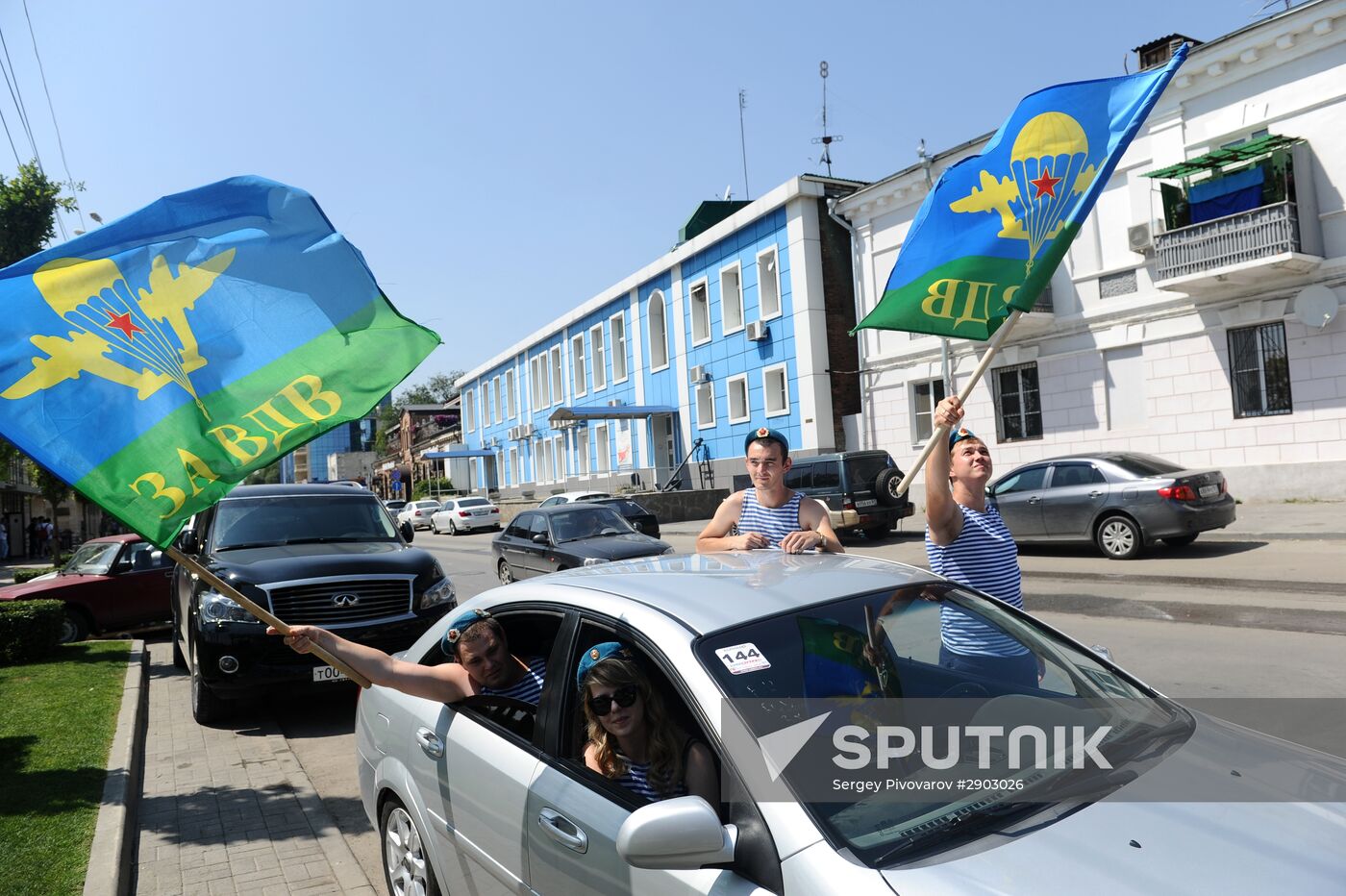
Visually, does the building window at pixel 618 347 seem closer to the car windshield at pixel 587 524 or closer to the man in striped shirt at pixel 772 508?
the car windshield at pixel 587 524

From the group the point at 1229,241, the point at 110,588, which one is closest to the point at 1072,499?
the point at 1229,241

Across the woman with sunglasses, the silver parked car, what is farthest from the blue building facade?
the woman with sunglasses

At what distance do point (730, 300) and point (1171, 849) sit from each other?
3132cm

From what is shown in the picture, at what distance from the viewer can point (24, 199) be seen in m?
14.3

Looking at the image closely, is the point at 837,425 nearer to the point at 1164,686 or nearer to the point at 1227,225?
the point at 1227,225

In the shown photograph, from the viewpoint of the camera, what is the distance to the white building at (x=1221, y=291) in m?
17.4

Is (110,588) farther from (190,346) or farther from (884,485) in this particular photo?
(884,485)

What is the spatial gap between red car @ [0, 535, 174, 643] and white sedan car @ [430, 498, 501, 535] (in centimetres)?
2600

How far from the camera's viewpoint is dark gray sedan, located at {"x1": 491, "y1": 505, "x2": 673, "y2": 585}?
Result: 532 inches

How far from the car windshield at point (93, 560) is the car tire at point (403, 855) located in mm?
9941

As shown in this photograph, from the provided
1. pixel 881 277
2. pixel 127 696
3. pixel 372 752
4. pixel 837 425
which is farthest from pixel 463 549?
pixel 372 752

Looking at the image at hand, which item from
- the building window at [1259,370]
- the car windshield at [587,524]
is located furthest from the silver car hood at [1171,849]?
the building window at [1259,370]

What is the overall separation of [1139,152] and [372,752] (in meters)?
21.7

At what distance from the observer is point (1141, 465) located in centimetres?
1370
